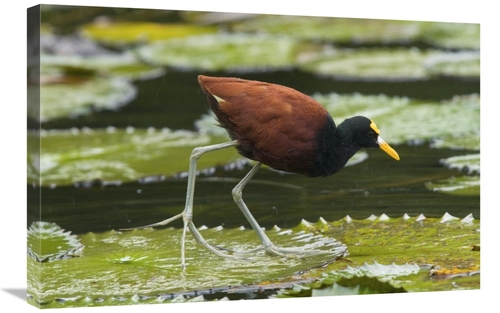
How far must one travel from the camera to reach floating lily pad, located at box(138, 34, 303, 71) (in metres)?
7.86

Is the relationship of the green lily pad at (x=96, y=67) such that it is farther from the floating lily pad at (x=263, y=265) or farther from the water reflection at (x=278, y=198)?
the floating lily pad at (x=263, y=265)

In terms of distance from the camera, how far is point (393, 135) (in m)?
8.35

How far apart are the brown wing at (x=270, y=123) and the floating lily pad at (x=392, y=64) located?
1159 millimetres

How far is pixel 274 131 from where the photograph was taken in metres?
7.14

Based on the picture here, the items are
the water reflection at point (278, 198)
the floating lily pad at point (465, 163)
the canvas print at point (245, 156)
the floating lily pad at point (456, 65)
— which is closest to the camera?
the canvas print at point (245, 156)

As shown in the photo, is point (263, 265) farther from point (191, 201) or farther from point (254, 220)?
point (191, 201)

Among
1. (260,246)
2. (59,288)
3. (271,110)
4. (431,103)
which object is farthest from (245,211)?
(431,103)

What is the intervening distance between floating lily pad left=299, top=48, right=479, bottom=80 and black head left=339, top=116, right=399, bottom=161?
972mm

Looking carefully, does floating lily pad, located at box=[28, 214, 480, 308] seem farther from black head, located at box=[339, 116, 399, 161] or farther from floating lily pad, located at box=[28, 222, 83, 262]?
black head, located at box=[339, 116, 399, 161]

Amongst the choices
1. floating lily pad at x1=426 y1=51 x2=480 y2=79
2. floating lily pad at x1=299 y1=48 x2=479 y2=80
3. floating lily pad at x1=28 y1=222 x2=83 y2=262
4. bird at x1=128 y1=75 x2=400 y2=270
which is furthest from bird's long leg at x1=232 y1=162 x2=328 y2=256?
floating lily pad at x1=426 y1=51 x2=480 y2=79

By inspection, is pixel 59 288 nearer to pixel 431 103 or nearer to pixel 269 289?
pixel 269 289

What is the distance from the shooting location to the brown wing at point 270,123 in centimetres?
714

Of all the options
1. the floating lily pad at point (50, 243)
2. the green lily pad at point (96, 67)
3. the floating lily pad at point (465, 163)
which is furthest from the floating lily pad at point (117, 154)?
the floating lily pad at point (465, 163)

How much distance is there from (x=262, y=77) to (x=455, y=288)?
2196 mm
